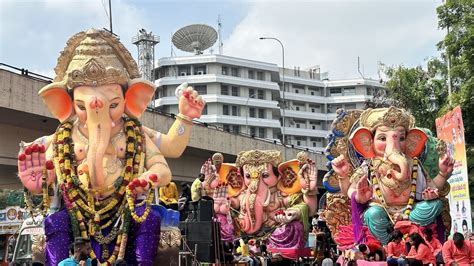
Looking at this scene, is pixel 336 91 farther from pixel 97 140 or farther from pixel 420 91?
pixel 97 140

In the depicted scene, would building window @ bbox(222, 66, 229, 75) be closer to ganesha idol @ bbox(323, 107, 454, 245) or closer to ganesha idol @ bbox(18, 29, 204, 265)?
ganesha idol @ bbox(323, 107, 454, 245)

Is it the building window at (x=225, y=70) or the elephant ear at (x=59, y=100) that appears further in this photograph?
the building window at (x=225, y=70)

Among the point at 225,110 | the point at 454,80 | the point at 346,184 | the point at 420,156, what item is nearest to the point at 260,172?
the point at 346,184

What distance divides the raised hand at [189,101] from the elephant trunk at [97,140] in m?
0.92

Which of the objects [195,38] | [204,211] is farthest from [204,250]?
[195,38]

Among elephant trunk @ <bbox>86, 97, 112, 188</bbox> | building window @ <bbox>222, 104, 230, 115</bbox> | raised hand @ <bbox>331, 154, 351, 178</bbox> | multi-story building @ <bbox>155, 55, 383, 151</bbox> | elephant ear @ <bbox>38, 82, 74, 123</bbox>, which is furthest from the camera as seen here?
building window @ <bbox>222, 104, 230, 115</bbox>

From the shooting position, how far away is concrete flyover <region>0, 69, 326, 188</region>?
1330 cm

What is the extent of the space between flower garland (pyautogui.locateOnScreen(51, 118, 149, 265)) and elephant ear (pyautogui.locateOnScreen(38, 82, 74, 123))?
413 millimetres

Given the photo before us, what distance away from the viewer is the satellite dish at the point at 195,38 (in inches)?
1902

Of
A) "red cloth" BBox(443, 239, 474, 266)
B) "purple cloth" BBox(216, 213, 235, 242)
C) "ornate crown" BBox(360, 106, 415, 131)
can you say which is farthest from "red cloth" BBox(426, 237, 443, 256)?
"purple cloth" BBox(216, 213, 235, 242)

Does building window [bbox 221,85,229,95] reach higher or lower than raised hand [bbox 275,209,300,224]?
higher

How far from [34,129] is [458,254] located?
10.8 metres

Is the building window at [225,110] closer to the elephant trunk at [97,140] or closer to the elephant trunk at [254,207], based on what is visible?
the elephant trunk at [254,207]

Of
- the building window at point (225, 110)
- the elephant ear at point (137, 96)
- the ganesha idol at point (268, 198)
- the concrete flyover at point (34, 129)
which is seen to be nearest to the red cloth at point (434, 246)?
the elephant ear at point (137, 96)
